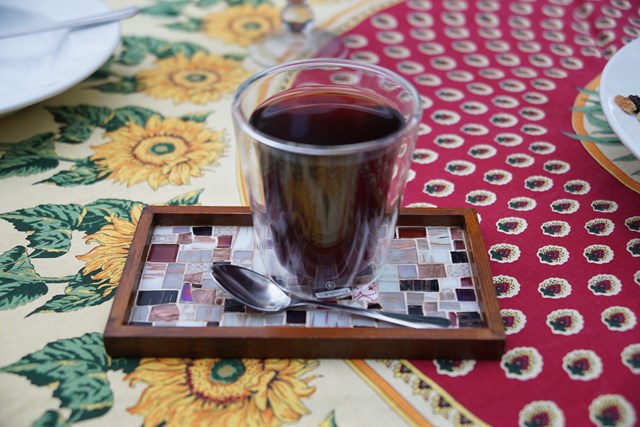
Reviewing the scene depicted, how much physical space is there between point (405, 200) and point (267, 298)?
0.19m

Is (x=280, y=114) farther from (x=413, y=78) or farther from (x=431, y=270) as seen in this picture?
(x=413, y=78)

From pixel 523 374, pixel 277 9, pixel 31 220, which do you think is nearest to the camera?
pixel 523 374

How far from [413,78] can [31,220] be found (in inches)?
17.1

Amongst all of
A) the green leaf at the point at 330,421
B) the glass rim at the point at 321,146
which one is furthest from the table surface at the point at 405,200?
the glass rim at the point at 321,146

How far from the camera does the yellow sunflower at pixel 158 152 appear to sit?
2.08 feet

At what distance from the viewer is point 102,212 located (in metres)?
A: 0.58

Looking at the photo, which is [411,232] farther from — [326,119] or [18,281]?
[18,281]

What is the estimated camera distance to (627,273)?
0.51 metres

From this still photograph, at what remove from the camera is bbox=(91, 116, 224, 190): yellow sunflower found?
633mm

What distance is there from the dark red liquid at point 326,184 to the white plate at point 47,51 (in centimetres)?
28

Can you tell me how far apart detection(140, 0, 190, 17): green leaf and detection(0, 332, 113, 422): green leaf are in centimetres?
60

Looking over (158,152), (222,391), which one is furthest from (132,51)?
(222,391)

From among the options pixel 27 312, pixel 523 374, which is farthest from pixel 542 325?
pixel 27 312

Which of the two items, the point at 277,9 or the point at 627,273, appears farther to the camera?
the point at 277,9
